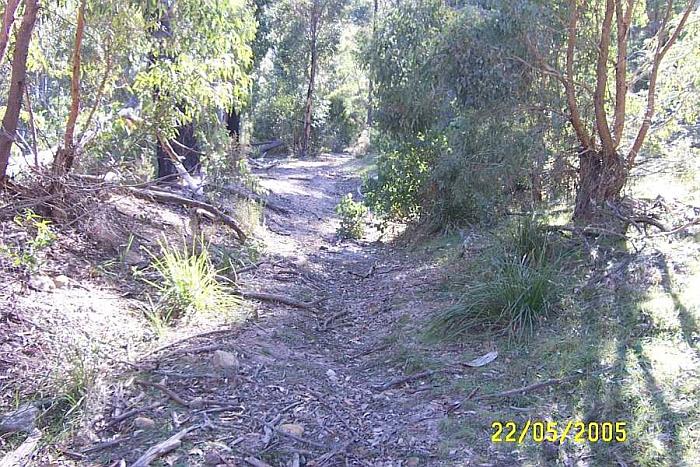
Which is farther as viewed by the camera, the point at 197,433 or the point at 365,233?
the point at 365,233

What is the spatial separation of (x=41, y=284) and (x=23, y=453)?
226cm

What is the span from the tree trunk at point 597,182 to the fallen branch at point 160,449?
5456 mm

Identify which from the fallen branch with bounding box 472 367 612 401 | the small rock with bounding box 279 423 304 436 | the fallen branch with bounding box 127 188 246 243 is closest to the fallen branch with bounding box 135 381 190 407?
the small rock with bounding box 279 423 304 436

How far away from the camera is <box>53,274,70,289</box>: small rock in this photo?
5.93m

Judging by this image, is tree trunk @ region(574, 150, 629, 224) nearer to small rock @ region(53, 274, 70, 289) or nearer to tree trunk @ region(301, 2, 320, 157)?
small rock @ region(53, 274, 70, 289)

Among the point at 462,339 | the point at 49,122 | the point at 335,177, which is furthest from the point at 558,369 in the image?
the point at 335,177

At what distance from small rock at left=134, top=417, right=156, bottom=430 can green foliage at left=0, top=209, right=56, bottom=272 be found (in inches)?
85.1

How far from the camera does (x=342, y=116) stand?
32000 millimetres

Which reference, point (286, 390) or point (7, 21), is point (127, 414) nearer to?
point (286, 390)

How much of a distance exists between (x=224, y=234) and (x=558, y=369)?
18.2 feet

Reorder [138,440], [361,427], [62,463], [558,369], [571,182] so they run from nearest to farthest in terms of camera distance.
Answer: [62,463] → [138,440] → [361,427] → [558,369] → [571,182]

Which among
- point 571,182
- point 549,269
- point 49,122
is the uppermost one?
point 49,122

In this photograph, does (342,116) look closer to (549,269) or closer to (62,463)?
(549,269)

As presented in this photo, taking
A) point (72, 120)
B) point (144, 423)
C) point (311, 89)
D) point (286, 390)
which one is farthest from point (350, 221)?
point (311, 89)
